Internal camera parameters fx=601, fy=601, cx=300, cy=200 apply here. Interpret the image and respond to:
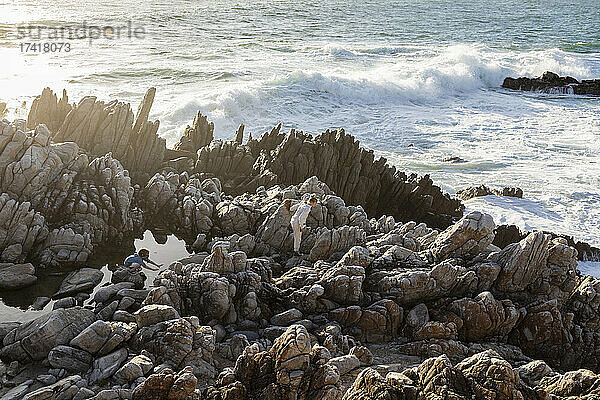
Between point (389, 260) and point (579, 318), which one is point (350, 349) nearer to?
point (389, 260)

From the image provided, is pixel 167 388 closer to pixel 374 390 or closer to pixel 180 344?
pixel 180 344

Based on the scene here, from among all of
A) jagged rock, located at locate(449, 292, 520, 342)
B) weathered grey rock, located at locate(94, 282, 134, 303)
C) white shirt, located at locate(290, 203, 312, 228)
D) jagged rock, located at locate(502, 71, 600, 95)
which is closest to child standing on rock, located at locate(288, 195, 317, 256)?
white shirt, located at locate(290, 203, 312, 228)

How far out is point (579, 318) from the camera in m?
11.9

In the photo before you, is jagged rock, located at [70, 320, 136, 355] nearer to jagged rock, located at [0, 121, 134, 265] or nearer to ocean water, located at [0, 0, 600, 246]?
jagged rock, located at [0, 121, 134, 265]

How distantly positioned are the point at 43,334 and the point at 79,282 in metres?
2.88

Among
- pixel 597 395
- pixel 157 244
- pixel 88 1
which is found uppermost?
pixel 88 1

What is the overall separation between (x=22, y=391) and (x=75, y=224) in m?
6.34

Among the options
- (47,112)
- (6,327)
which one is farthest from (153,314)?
(47,112)

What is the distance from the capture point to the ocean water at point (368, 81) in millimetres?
26922

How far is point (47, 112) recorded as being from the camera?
1947cm

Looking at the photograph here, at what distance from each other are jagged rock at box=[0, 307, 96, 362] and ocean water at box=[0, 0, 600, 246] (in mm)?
15231

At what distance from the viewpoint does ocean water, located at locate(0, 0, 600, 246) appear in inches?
1060

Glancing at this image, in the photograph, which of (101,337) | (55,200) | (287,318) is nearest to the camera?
(101,337)

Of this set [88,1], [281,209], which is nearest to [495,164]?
[281,209]
